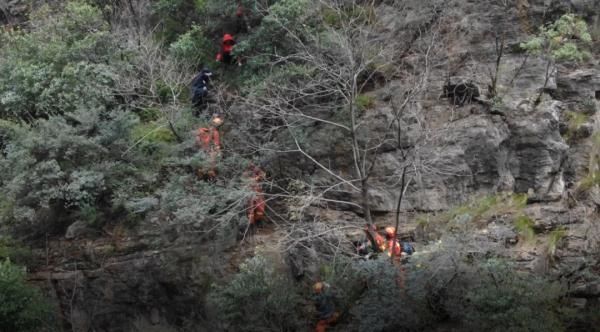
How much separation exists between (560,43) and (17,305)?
497 inches

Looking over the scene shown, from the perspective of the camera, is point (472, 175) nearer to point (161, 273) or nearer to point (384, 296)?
point (384, 296)

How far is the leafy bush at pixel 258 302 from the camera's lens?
12.6m

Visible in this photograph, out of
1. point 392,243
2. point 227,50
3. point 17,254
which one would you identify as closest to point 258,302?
point 392,243

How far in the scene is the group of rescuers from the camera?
12.6 m

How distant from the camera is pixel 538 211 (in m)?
13.3

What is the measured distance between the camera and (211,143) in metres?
15.2

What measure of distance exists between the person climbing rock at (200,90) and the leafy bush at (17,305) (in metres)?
5.62

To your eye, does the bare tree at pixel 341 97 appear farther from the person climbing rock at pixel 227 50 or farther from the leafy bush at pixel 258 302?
the leafy bush at pixel 258 302

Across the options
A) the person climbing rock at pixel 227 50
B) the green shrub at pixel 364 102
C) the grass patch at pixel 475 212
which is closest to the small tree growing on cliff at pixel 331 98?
the green shrub at pixel 364 102

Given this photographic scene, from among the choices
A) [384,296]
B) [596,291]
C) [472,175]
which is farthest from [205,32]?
[596,291]

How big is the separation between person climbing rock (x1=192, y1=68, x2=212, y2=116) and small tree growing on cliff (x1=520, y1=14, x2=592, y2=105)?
734 centimetres

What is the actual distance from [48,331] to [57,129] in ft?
14.5

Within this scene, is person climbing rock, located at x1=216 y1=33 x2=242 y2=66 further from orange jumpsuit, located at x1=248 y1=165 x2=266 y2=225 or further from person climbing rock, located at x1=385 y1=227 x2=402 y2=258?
person climbing rock, located at x1=385 y1=227 x2=402 y2=258

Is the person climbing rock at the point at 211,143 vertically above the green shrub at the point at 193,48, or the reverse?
the green shrub at the point at 193,48
